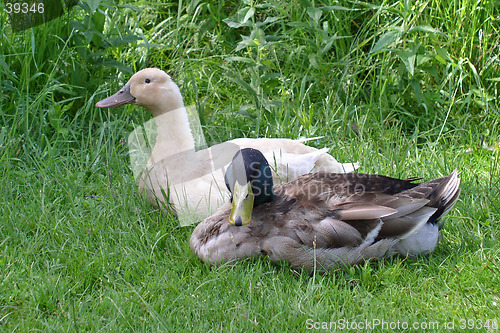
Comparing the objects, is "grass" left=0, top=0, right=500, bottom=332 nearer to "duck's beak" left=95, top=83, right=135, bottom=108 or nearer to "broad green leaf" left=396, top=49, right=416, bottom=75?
"broad green leaf" left=396, top=49, right=416, bottom=75

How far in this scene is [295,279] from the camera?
329 cm

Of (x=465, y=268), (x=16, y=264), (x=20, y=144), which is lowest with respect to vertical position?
(x=465, y=268)

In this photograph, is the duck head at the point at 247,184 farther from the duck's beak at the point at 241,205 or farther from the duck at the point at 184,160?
the duck at the point at 184,160

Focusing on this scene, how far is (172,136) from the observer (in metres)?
4.32

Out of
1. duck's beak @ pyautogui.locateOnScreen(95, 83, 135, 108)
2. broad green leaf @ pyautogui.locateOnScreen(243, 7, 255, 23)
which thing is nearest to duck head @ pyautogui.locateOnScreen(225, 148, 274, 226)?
duck's beak @ pyautogui.locateOnScreen(95, 83, 135, 108)

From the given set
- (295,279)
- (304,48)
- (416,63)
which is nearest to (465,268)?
(295,279)

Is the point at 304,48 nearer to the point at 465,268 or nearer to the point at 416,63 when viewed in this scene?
the point at 416,63

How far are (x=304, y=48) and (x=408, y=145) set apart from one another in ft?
4.07

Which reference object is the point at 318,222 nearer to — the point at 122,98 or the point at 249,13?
the point at 122,98

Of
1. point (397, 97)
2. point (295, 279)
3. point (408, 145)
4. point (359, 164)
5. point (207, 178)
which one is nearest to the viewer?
point (295, 279)

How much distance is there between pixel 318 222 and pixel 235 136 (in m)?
1.89

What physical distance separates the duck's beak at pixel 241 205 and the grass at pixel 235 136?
0.26 metres

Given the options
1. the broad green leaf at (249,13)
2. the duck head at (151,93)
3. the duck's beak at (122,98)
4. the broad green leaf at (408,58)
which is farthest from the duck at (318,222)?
the broad green leaf at (249,13)

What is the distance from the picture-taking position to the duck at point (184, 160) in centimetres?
398
